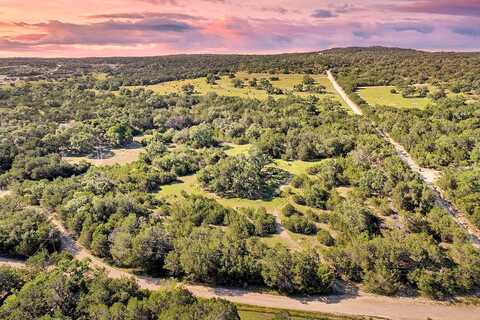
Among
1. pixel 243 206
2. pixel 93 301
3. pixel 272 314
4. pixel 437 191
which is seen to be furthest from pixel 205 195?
pixel 437 191

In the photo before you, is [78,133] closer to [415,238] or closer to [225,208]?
[225,208]

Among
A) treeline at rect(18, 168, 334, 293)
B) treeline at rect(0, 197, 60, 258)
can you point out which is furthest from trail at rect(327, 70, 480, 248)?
treeline at rect(0, 197, 60, 258)

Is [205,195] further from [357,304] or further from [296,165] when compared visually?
[357,304]

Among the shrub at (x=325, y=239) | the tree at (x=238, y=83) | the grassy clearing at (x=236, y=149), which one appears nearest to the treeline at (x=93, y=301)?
the shrub at (x=325, y=239)

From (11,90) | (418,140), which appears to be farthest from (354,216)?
(11,90)

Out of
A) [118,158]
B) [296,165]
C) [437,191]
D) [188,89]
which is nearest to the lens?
[437,191]

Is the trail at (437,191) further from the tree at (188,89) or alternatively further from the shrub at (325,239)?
the tree at (188,89)

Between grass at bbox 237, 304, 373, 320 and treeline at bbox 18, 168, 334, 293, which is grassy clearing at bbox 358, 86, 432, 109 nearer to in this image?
treeline at bbox 18, 168, 334, 293
